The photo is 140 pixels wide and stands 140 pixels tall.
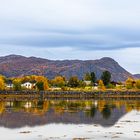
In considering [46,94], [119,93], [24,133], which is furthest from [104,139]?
[119,93]

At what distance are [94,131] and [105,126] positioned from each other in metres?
5.93

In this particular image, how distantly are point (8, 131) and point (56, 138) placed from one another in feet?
29.2

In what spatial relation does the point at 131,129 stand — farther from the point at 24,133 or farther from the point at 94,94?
the point at 94,94

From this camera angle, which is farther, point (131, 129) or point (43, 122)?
point (43, 122)

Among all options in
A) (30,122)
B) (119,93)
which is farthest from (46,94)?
(30,122)

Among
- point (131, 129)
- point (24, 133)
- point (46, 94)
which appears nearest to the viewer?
point (24, 133)

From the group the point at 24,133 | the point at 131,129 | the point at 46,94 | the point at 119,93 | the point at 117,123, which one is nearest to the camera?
the point at 24,133

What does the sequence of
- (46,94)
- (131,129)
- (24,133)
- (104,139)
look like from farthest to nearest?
(46,94) → (131,129) → (24,133) → (104,139)

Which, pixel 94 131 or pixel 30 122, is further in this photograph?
pixel 30 122

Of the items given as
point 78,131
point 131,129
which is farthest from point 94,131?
point 131,129

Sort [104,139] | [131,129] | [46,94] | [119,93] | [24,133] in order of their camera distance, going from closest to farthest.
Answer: [104,139] < [24,133] < [131,129] < [46,94] < [119,93]

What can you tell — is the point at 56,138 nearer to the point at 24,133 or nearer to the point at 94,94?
the point at 24,133

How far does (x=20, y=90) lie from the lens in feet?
618

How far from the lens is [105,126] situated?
62906 millimetres
